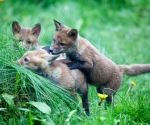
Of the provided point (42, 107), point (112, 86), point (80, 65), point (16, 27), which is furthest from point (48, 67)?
point (16, 27)

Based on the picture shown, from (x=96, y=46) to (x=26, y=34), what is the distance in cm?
251

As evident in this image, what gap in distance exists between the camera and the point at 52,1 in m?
14.1

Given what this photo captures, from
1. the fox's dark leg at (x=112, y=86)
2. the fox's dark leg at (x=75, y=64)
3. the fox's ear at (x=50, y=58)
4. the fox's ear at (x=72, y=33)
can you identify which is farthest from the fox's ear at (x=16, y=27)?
the fox's dark leg at (x=112, y=86)

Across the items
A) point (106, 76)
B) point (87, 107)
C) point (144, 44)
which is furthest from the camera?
point (144, 44)

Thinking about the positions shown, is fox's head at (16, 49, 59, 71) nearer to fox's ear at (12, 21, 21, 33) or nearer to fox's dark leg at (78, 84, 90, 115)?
fox's dark leg at (78, 84, 90, 115)

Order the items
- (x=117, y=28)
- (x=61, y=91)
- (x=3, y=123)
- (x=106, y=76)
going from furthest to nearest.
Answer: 1. (x=117, y=28)
2. (x=106, y=76)
3. (x=61, y=91)
4. (x=3, y=123)

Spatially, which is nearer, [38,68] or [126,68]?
[38,68]

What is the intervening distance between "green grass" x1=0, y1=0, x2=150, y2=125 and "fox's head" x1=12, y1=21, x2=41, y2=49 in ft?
0.55

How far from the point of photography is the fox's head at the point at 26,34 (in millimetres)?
7700

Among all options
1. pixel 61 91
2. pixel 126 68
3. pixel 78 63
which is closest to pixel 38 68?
pixel 61 91

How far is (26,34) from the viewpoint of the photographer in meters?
7.87

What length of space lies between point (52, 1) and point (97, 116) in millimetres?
8578

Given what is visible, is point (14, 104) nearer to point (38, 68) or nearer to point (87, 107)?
point (38, 68)

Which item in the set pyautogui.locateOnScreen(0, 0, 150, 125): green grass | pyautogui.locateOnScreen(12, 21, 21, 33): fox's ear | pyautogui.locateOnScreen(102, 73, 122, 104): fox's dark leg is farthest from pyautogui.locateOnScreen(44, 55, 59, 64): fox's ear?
pyautogui.locateOnScreen(12, 21, 21, 33): fox's ear
